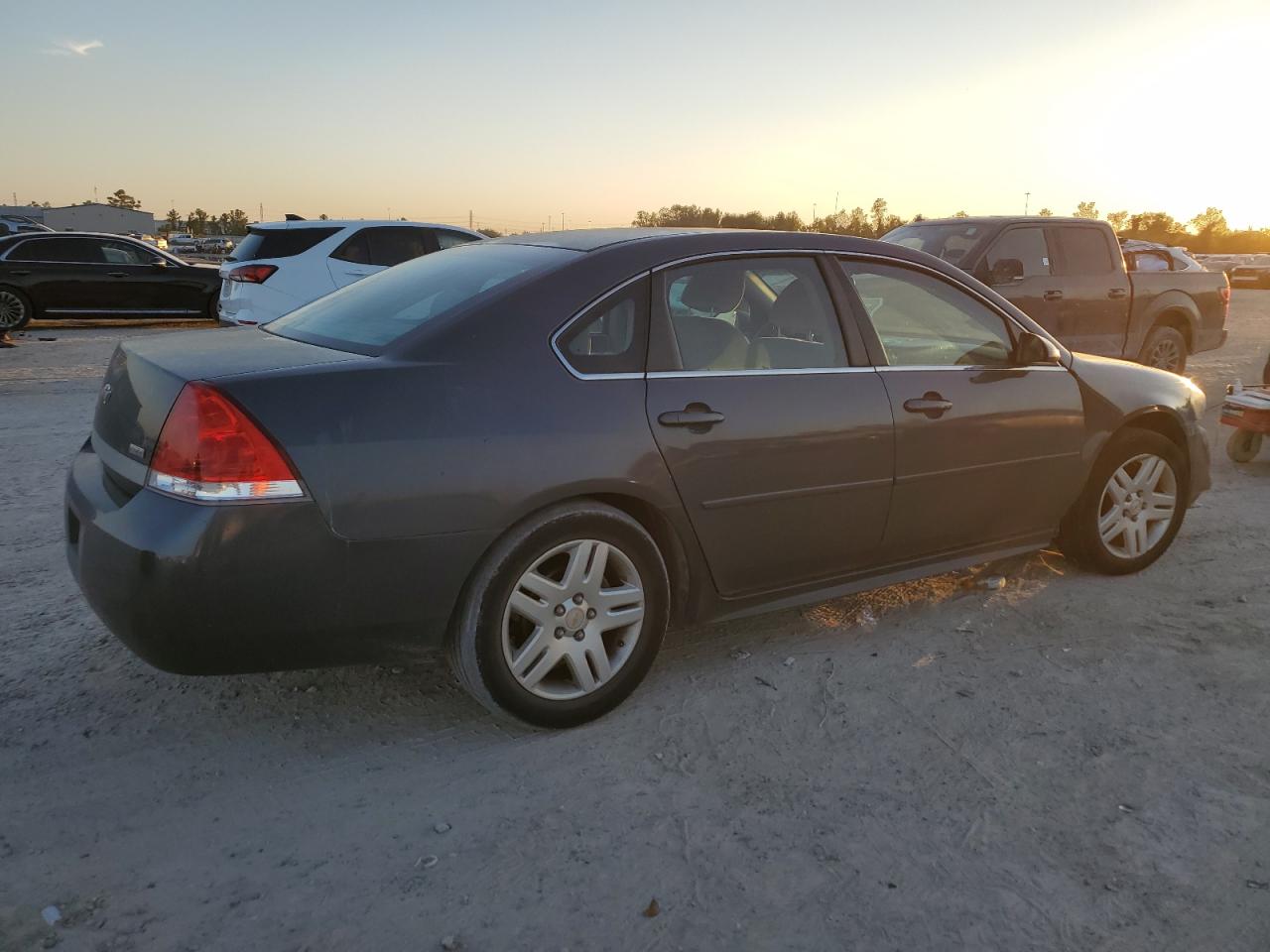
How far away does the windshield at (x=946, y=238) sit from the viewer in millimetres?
8891

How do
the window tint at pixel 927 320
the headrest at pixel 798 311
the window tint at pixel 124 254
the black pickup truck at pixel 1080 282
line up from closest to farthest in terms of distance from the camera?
the headrest at pixel 798 311 → the window tint at pixel 927 320 → the black pickup truck at pixel 1080 282 → the window tint at pixel 124 254

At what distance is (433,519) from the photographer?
110 inches

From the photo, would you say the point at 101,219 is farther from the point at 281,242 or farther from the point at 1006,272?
the point at 1006,272

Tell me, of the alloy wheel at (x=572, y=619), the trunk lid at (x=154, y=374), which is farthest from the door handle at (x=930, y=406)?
the trunk lid at (x=154, y=374)

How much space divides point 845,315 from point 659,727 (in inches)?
66.4

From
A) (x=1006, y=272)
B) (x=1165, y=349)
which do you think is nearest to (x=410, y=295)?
(x=1006, y=272)

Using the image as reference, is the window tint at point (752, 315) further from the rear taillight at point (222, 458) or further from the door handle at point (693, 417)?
the rear taillight at point (222, 458)

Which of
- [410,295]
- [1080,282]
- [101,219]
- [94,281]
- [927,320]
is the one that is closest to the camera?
[410,295]

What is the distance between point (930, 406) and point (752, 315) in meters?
0.77

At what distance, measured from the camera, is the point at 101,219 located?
122500 mm

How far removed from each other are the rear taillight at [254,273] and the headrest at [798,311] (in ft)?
26.6

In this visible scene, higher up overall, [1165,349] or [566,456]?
[566,456]

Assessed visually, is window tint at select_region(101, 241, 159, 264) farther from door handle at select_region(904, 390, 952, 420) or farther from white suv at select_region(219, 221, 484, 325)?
door handle at select_region(904, 390, 952, 420)

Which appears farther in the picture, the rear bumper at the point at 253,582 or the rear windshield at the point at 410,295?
the rear windshield at the point at 410,295
